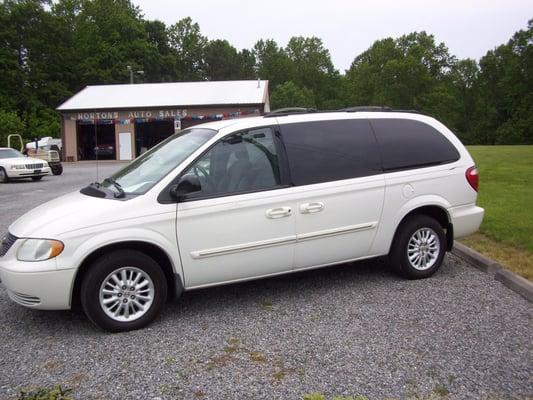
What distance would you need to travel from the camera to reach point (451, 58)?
8162 cm

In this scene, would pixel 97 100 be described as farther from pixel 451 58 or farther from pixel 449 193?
pixel 451 58

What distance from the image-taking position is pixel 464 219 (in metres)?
5.71

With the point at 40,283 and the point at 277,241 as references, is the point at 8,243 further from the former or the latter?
the point at 277,241

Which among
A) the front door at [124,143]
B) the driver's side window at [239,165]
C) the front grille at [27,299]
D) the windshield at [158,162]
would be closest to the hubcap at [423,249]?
the driver's side window at [239,165]

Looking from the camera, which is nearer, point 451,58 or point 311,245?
point 311,245

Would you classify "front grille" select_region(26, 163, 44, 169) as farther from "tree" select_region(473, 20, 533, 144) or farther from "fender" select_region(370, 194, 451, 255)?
"tree" select_region(473, 20, 533, 144)

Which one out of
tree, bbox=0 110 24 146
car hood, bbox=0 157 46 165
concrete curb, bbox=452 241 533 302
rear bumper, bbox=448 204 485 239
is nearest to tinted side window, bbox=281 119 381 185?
rear bumper, bbox=448 204 485 239

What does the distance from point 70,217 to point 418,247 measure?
11.6ft

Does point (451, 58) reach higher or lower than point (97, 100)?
higher

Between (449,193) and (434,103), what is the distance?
6884cm

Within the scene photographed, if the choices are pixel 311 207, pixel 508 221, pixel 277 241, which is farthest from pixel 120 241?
pixel 508 221

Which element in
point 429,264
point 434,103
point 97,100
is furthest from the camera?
point 434,103

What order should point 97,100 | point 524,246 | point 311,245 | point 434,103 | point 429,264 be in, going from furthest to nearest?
1. point 434,103
2. point 97,100
3. point 524,246
4. point 429,264
5. point 311,245

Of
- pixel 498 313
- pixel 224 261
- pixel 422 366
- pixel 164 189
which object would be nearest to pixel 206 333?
pixel 224 261
